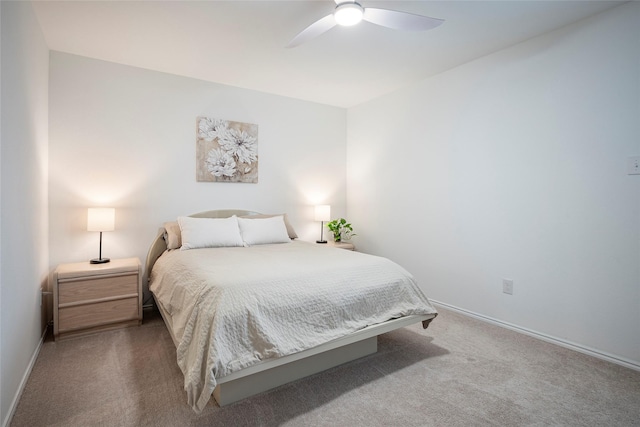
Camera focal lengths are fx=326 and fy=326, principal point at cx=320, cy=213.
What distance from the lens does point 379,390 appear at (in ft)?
6.23

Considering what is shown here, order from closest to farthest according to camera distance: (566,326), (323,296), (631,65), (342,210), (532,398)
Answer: (532,398) → (323,296) → (631,65) → (566,326) → (342,210)

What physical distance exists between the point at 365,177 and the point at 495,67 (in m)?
1.97

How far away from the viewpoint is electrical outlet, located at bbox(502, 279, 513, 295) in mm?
2852

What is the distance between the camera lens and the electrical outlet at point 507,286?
9.36 feet

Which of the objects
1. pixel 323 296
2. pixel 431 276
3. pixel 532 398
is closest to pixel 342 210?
pixel 431 276

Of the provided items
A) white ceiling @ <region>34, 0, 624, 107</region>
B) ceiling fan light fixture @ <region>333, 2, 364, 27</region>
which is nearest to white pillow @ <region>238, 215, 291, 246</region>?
white ceiling @ <region>34, 0, 624, 107</region>

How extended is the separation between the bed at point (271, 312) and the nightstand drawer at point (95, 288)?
0.28 m

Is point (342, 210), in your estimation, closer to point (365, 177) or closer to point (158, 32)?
point (365, 177)

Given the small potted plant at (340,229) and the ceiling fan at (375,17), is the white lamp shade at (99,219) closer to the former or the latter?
the ceiling fan at (375,17)

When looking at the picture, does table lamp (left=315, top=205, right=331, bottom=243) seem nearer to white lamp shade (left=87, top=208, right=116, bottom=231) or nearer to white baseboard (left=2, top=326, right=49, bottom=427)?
white lamp shade (left=87, top=208, right=116, bottom=231)

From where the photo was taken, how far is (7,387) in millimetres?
1633

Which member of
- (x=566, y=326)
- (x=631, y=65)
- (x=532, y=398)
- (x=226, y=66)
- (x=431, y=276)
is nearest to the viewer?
(x=532, y=398)

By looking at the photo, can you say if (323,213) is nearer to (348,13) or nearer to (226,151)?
(226,151)

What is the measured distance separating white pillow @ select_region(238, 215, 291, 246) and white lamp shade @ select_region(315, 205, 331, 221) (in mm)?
710
